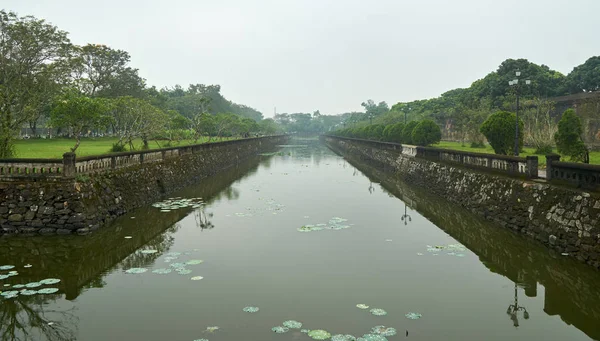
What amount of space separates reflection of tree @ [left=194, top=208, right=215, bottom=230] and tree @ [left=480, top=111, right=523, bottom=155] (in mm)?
17604

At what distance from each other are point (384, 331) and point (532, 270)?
6140 mm

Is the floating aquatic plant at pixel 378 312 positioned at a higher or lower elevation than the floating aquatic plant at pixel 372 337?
lower

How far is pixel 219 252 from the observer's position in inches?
509

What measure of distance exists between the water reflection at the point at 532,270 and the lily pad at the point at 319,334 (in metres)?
3.88

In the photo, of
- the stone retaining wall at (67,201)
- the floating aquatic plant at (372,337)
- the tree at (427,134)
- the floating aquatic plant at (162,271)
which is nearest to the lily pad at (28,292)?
the floating aquatic plant at (162,271)

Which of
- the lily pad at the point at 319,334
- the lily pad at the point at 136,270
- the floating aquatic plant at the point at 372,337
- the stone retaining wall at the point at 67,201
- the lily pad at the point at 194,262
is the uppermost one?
the stone retaining wall at the point at 67,201

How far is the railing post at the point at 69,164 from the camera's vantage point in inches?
559

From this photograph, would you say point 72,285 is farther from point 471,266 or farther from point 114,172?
point 471,266

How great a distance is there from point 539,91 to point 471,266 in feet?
162

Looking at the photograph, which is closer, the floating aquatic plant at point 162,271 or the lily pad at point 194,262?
the floating aquatic plant at point 162,271

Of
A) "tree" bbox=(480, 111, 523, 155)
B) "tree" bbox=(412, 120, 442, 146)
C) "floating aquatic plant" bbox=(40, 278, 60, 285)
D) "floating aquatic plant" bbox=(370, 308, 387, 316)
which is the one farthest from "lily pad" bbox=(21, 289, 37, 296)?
"tree" bbox=(412, 120, 442, 146)

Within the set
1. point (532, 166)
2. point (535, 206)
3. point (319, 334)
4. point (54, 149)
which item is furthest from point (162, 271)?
point (54, 149)

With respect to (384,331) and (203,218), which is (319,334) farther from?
(203,218)

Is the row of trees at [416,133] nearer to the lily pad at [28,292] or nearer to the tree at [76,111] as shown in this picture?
the tree at [76,111]
